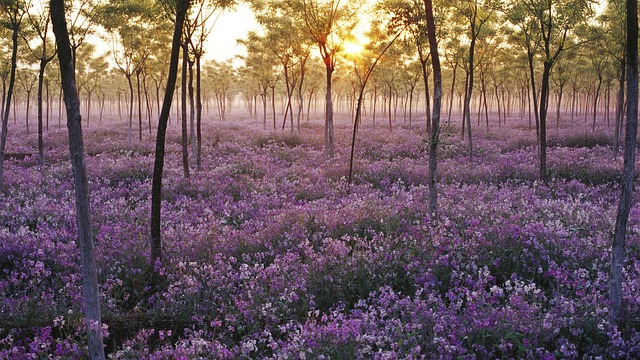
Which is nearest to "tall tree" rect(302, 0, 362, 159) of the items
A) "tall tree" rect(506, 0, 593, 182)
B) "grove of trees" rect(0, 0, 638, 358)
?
"grove of trees" rect(0, 0, 638, 358)

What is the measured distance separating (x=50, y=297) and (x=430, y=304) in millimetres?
5824

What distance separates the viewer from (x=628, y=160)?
16.8 feet

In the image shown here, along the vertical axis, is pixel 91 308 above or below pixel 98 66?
below

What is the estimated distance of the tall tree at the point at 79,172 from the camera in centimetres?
413

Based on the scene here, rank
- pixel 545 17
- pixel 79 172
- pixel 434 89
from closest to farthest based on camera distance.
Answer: pixel 79 172 → pixel 434 89 → pixel 545 17

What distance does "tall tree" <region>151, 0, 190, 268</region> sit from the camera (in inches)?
275

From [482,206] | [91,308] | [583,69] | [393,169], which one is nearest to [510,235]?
[482,206]

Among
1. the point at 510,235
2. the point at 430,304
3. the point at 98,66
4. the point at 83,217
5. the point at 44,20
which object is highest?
the point at 98,66

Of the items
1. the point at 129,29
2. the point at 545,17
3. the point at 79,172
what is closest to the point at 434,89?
the point at 79,172

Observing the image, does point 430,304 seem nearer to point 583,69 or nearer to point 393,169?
point 393,169

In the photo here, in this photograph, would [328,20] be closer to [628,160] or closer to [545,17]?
[545,17]

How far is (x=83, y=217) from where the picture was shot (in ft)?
14.5

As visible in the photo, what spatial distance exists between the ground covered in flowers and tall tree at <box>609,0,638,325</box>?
0.85 feet

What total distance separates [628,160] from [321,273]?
473 cm
